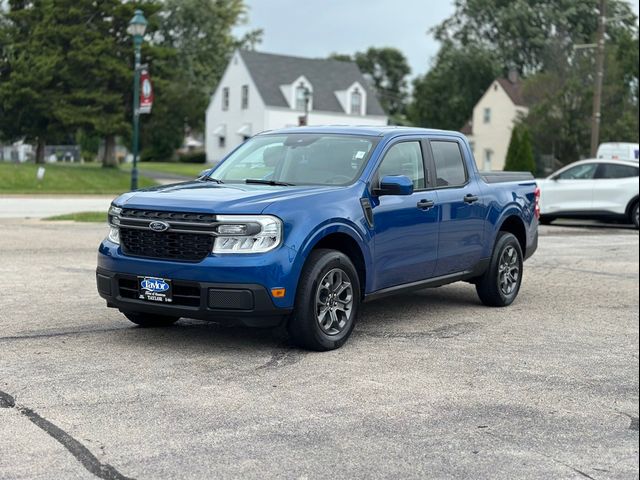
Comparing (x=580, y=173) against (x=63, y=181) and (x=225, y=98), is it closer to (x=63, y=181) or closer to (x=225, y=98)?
(x=63, y=181)

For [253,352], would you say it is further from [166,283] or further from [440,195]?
[440,195]

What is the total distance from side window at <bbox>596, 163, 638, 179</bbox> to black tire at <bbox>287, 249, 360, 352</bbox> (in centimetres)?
1592

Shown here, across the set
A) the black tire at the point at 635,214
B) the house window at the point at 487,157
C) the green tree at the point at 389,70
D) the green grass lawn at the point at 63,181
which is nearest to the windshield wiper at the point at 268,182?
the black tire at the point at 635,214

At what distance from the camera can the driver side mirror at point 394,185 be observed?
25.0 ft

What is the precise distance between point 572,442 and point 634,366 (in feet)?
7.24

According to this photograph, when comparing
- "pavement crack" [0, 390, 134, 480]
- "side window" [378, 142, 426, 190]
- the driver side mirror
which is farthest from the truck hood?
"pavement crack" [0, 390, 134, 480]

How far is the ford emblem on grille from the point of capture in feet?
22.6

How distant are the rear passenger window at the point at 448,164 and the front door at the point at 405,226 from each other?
26 cm

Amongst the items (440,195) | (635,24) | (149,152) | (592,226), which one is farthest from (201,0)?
(440,195)

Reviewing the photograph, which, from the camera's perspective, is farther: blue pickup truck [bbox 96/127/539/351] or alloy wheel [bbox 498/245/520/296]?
alloy wheel [bbox 498/245/520/296]

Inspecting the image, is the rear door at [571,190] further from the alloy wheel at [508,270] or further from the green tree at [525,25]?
the green tree at [525,25]

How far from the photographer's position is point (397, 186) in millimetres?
7625

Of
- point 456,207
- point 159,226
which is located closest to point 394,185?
point 456,207

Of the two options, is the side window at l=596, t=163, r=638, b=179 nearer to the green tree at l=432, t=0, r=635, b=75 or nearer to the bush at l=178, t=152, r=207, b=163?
the green tree at l=432, t=0, r=635, b=75
